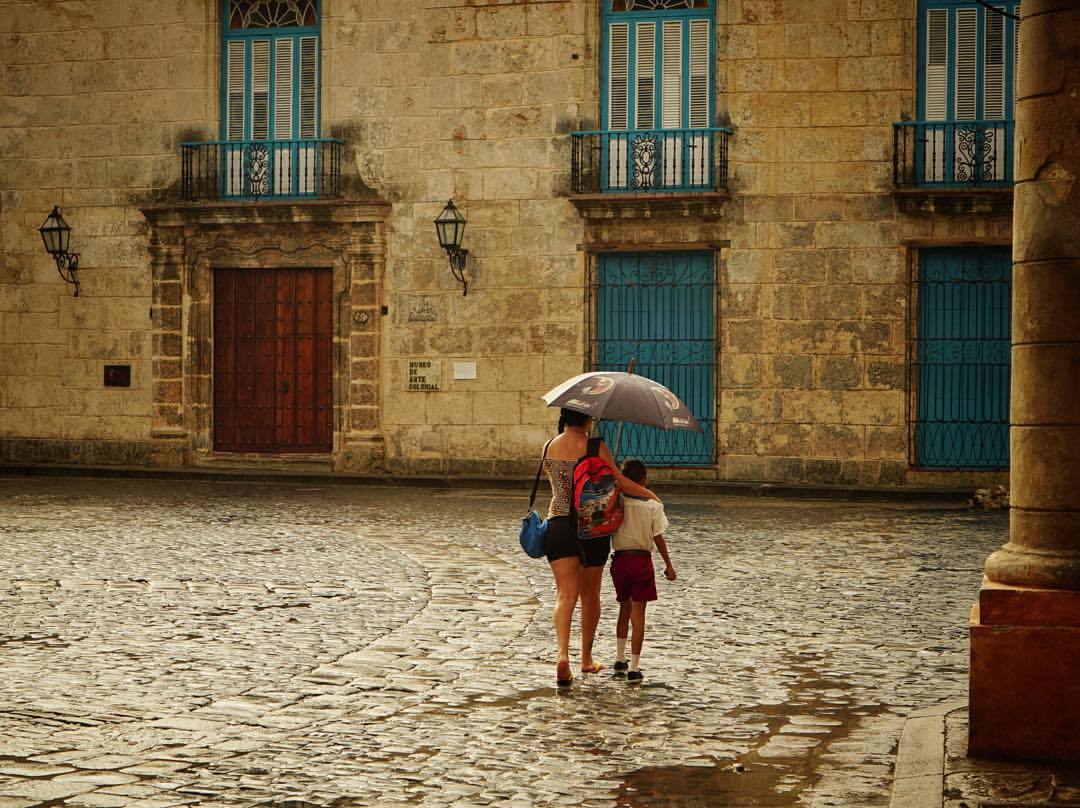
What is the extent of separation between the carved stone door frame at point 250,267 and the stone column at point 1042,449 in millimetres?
17004

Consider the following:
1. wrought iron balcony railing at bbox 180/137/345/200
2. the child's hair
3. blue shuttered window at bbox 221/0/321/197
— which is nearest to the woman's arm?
the child's hair

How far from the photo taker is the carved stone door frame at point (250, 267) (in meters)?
22.8

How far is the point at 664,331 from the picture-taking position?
72.0ft

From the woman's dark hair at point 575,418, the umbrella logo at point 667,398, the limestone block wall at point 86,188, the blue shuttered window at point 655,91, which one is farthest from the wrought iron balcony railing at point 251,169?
the woman's dark hair at point 575,418

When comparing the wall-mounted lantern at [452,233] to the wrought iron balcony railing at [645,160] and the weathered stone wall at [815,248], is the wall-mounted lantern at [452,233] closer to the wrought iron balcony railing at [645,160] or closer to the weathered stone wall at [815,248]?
the wrought iron balcony railing at [645,160]

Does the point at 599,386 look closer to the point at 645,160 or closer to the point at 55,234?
the point at 645,160

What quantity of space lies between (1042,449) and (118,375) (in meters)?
19.5

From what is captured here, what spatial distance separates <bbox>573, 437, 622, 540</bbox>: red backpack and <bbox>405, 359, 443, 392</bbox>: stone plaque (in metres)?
14.8

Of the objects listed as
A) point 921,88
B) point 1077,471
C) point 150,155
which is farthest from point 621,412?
point 150,155

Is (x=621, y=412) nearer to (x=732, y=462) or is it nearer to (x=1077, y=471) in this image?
(x=1077, y=471)

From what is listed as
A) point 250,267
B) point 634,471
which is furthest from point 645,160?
point 634,471

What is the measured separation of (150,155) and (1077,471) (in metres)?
19.5

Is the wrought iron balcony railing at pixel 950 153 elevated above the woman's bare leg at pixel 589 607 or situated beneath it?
elevated above

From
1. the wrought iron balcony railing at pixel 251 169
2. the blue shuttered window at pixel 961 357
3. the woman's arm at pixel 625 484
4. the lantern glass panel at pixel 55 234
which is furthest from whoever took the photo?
the lantern glass panel at pixel 55 234
